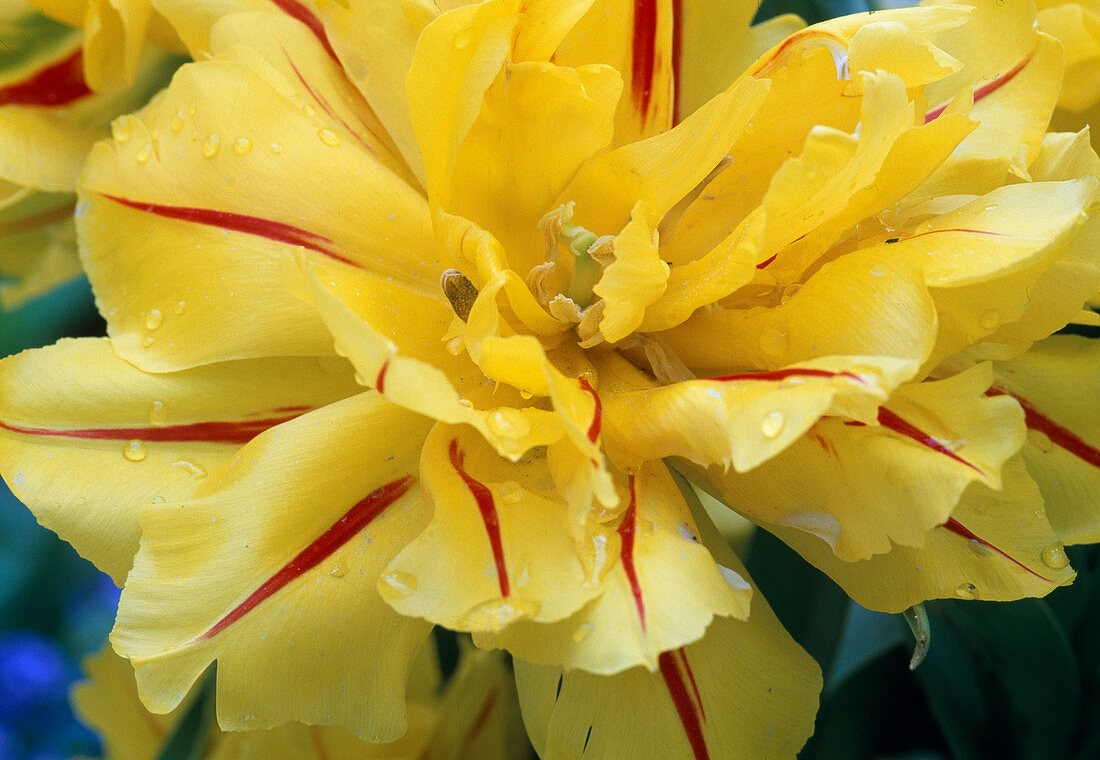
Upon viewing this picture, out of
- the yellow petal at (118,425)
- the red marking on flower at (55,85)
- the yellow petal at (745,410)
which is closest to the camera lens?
the yellow petal at (745,410)

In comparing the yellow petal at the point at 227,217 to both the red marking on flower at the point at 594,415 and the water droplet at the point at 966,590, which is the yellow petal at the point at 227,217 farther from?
the water droplet at the point at 966,590

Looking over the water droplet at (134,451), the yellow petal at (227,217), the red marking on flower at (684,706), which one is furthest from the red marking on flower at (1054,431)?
the water droplet at (134,451)

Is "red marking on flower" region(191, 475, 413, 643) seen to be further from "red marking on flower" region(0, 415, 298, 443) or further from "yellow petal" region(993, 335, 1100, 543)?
"yellow petal" region(993, 335, 1100, 543)

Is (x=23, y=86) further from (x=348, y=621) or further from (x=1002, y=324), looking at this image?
(x=1002, y=324)

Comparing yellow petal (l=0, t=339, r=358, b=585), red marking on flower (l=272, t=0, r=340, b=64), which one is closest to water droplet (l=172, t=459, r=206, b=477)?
yellow petal (l=0, t=339, r=358, b=585)

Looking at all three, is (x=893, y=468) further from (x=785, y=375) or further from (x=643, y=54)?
(x=643, y=54)
